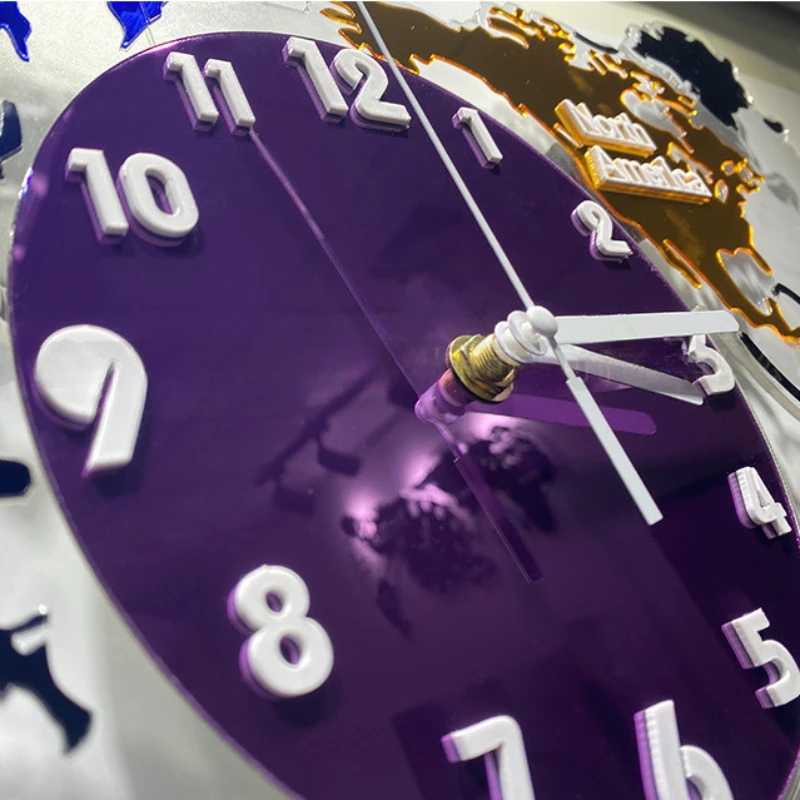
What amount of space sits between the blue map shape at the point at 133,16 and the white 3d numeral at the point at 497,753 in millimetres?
627

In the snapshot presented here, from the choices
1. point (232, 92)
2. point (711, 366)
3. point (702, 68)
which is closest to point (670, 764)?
point (711, 366)

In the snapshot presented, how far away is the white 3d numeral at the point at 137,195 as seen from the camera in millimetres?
568

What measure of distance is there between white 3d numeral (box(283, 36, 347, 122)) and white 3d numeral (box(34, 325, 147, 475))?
32 cm

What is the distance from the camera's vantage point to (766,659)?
2.19ft

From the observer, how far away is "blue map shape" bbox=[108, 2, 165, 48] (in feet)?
2.33

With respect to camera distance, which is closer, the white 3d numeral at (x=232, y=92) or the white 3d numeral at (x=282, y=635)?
the white 3d numeral at (x=282, y=635)

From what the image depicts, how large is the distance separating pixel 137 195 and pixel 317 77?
0.24 meters

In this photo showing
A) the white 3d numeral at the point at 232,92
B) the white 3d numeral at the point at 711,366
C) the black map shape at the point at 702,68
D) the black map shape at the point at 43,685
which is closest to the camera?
the black map shape at the point at 43,685

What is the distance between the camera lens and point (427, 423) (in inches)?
24.9

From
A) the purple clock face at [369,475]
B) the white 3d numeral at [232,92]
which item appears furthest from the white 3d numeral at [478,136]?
the white 3d numeral at [232,92]

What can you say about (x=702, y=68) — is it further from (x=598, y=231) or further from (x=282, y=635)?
(x=282, y=635)

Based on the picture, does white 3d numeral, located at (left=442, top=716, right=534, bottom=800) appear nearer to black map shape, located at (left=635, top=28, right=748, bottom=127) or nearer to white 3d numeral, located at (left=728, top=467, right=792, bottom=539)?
Answer: white 3d numeral, located at (left=728, top=467, right=792, bottom=539)

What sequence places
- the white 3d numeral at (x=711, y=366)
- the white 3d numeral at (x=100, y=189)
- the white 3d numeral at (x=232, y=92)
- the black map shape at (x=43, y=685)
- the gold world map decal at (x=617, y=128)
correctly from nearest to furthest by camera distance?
the black map shape at (x=43, y=685) → the white 3d numeral at (x=100, y=189) → the white 3d numeral at (x=232, y=92) → the white 3d numeral at (x=711, y=366) → the gold world map decal at (x=617, y=128)

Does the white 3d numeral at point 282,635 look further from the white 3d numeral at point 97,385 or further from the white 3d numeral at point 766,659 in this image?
the white 3d numeral at point 766,659
